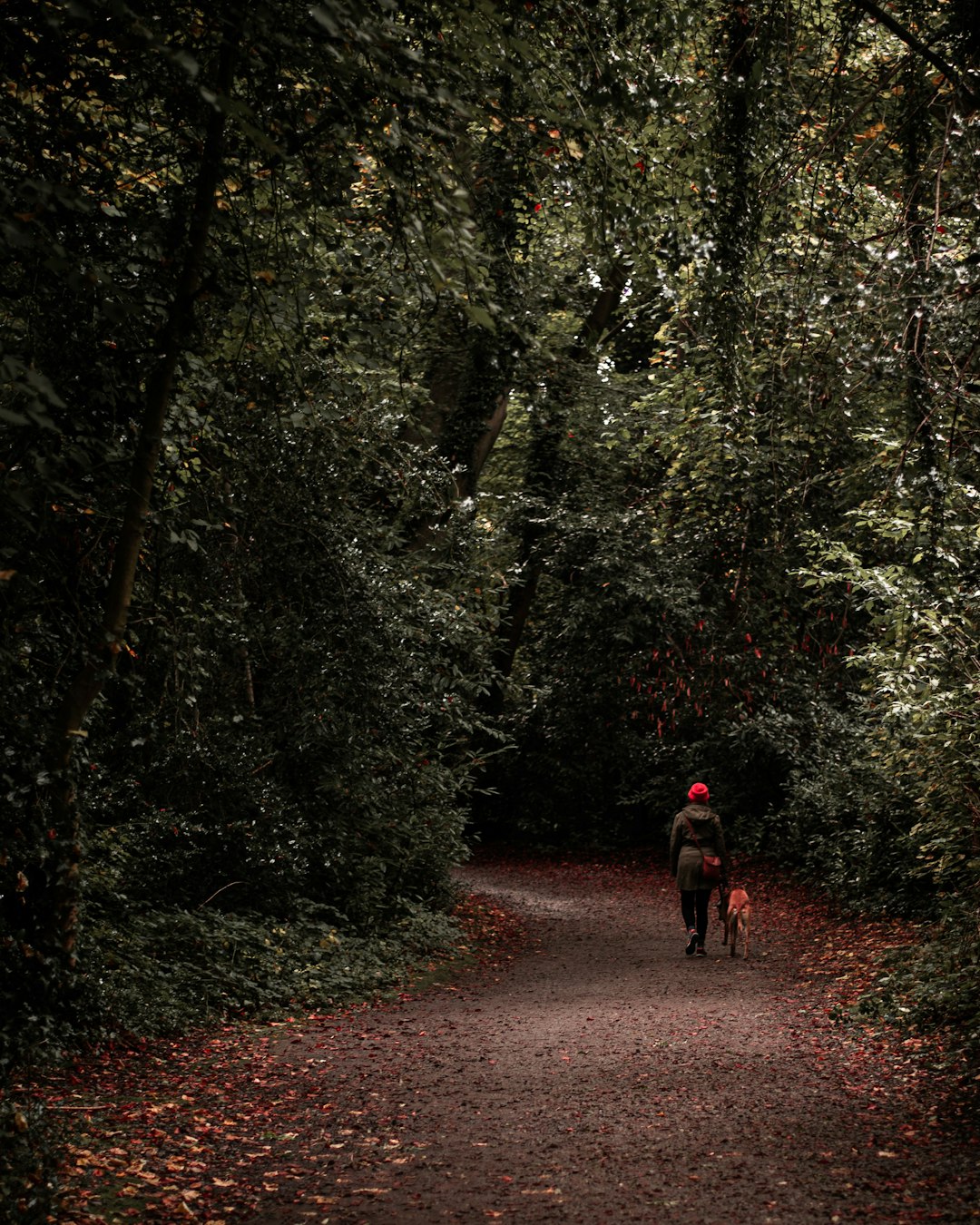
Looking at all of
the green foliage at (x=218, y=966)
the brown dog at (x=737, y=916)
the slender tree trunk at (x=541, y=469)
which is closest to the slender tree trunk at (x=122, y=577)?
the green foliage at (x=218, y=966)

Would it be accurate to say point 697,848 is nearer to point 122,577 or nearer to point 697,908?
point 697,908

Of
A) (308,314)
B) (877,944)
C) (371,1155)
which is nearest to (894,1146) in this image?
(371,1155)

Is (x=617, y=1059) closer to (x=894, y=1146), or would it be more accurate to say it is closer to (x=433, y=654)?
(x=894, y=1146)

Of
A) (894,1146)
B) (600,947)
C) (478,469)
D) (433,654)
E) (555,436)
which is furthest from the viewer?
(555,436)

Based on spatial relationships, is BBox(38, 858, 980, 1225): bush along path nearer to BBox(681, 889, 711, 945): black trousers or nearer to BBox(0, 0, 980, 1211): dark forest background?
BBox(0, 0, 980, 1211): dark forest background

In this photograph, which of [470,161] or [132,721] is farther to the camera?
[470,161]

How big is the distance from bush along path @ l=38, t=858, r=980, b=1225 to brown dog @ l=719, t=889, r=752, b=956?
59.2 inches

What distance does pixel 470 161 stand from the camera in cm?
1403

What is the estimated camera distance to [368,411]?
12742 mm

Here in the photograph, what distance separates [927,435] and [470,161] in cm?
764

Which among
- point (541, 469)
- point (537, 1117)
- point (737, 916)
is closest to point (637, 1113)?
point (537, 1117)

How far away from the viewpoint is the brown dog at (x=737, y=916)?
12.7 m

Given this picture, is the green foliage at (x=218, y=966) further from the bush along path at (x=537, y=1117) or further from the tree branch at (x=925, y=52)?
the tree branch at (x=925, y=52)

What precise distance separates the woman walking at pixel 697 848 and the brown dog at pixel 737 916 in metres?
0.22
